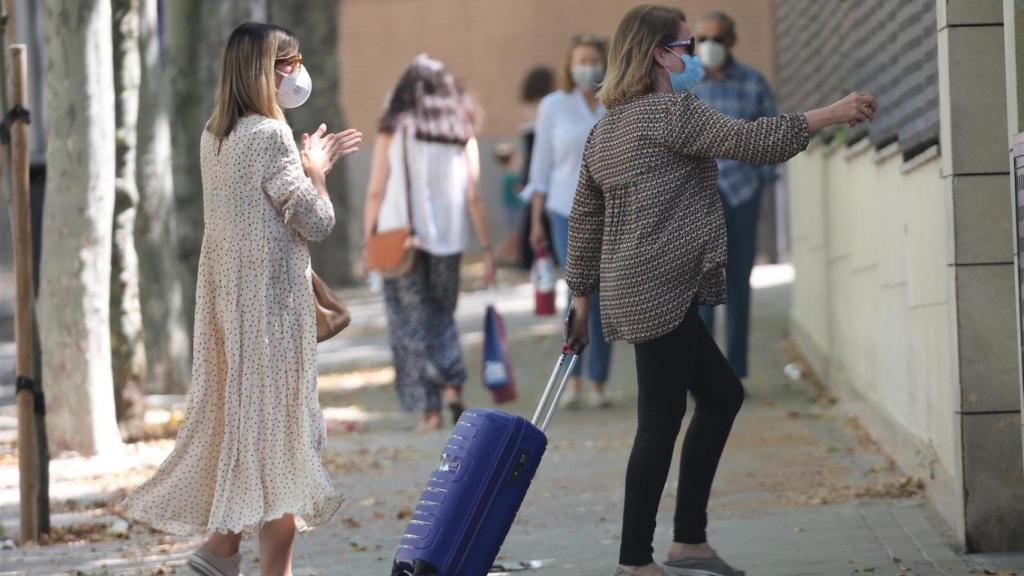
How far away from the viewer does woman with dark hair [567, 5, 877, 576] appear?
544 centimetres

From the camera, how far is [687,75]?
5.80 metres

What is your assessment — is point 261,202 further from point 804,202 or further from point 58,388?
point 804,202

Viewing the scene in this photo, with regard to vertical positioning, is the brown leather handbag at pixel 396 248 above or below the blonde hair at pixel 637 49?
below

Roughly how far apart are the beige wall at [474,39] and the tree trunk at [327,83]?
4852 mm

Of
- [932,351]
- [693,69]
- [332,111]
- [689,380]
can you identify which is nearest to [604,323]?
[689,380]

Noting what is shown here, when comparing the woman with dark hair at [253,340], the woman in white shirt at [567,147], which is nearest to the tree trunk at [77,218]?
the woman in white shirt at [567,147]

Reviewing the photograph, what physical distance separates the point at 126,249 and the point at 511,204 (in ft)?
40.7

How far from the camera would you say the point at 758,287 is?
54.1 feet

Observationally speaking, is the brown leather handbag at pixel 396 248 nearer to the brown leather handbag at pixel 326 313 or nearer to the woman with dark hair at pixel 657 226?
the brown leather handbag at pixel 326 313

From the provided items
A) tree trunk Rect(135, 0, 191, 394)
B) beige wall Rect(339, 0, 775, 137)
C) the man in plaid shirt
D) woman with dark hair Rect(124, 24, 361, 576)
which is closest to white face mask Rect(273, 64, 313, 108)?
woman with dark hair Rect(124, 24, 361, 576)

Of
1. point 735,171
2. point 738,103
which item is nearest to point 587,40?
point 738,103

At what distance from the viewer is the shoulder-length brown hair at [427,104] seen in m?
9.80

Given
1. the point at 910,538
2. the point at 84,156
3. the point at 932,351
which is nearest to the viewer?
the point at 910,538

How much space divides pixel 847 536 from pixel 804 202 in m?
6.09
